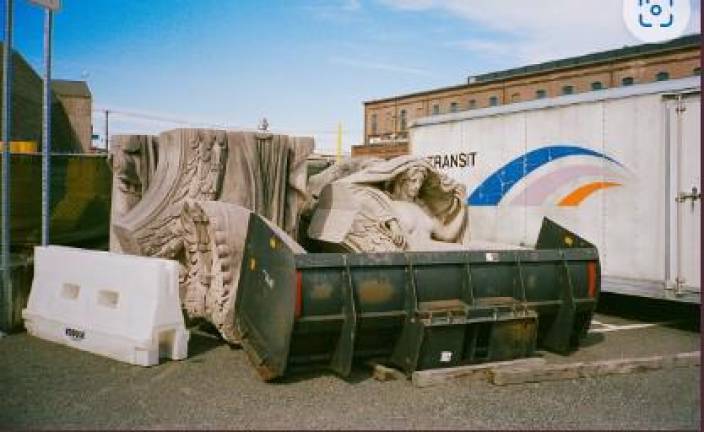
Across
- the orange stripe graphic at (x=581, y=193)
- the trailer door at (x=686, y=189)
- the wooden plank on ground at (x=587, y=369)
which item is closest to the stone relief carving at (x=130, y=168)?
the wooden plank on ground at (x=587, y=369)

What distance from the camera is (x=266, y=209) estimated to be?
678 cm

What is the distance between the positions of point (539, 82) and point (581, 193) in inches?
1617

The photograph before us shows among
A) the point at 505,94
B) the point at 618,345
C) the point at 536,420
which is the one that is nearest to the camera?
the point at 536,420

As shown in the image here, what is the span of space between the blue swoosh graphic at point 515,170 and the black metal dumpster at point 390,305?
2.92 meters

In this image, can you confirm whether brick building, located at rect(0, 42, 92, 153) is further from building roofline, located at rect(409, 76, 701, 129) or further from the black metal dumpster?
the black metal dumpster

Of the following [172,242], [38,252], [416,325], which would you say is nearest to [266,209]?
[172,242]

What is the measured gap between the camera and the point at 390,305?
466 centimetres

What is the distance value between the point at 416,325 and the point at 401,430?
1025mm

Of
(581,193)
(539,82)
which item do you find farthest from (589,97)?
(539,82)

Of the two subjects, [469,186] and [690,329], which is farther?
[469,186]

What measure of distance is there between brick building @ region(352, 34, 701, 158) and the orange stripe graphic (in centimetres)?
2775

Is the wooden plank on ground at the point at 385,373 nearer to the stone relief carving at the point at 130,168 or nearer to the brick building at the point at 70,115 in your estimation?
the stone relief carving at the point at 130,168

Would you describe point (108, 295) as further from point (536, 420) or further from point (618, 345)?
point (618, 345)

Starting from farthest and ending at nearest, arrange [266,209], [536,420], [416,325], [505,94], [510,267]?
[505,94] < [266,209] < [510,267] < [416,325] < [536,420]
